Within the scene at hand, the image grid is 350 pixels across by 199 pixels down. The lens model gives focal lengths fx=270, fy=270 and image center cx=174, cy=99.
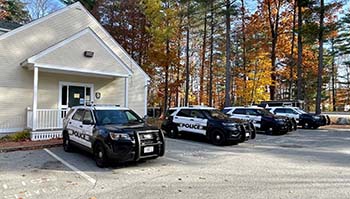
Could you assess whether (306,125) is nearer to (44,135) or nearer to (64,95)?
(64,95)

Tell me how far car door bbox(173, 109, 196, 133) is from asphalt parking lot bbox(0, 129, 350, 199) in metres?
2.77

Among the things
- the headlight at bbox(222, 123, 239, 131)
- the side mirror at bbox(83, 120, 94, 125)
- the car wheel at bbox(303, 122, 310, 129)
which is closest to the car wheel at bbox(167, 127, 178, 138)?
the headlight at bbox(222, 123, 239, 131)

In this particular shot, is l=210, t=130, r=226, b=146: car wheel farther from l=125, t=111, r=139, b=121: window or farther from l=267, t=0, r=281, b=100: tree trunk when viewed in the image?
l=267, t=0, r=281, b=100: tree trunk

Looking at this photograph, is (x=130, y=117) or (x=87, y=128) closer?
(x=87, y=128)

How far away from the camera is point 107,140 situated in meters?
6.93

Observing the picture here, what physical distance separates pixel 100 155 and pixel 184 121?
606cm

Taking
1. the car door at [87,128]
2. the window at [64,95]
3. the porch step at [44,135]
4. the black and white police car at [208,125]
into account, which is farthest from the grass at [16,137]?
the black and white police car at [208,125]

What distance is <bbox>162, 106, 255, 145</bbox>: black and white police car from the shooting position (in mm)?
11094

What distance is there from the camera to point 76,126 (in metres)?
8.76

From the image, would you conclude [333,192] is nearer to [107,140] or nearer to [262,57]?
[107,140]

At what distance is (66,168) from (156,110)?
23.0m

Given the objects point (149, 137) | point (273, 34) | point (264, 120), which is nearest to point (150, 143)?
point (149, 137)

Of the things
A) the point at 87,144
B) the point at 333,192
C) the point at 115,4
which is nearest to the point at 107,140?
the point at 87,144

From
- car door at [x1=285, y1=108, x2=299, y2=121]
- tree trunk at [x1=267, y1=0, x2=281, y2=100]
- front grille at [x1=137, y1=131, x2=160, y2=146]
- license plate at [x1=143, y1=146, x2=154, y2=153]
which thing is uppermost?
tree trunk at [x1=267, y1=0, x2=281, y2=100]
